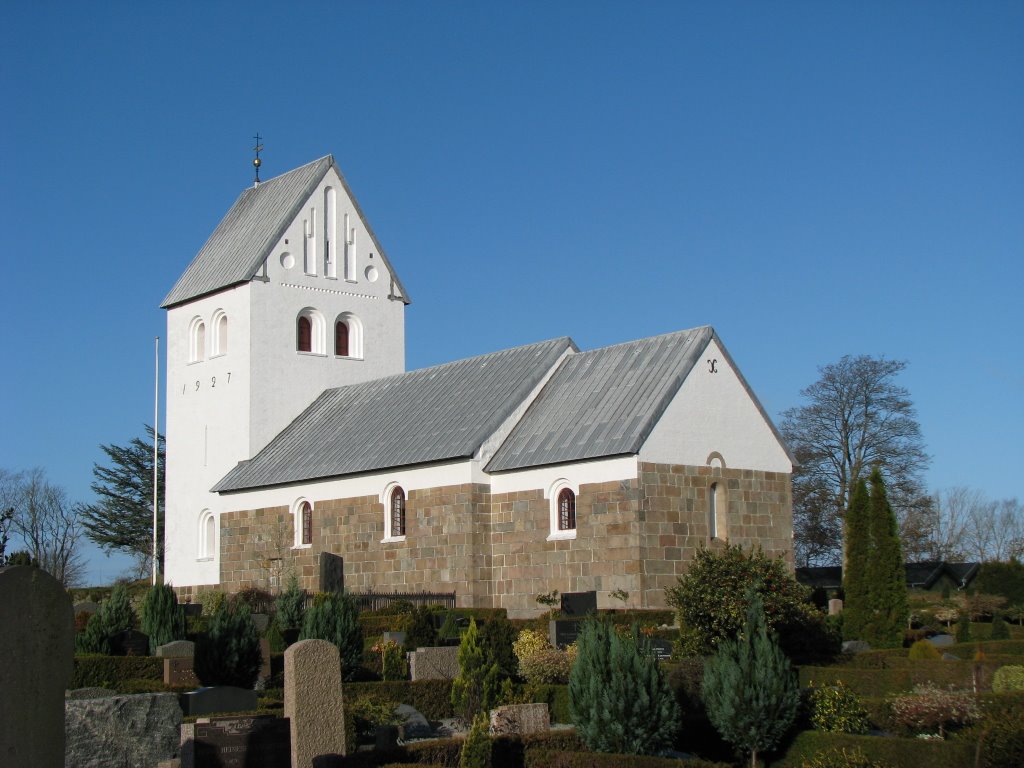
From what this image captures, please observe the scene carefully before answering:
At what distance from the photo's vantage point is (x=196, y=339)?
3092 centimetres

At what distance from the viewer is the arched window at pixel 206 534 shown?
2952cm

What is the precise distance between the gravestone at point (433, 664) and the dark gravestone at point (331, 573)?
7.16 meters

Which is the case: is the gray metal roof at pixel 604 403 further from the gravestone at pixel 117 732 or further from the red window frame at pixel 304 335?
the gravestone at pixel 117 732

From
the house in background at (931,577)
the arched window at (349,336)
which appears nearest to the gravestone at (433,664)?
the arched window at (349,336)

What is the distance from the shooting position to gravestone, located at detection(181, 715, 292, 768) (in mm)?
10211

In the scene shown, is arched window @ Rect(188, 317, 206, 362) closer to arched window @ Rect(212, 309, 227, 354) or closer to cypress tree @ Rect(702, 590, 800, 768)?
arched window @ Rect(212, 309, 227, 354)

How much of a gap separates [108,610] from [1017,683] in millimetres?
12988

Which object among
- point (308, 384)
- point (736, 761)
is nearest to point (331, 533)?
point (308, 384)

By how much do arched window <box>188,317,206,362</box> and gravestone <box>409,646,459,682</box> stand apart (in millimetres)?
16933

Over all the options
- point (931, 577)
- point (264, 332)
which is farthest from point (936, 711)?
point (931, 577)

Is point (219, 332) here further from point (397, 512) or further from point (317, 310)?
point (397, 512)

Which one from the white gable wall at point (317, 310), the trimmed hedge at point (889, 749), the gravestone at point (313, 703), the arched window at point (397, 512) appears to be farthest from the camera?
the white gable wall at point (317, 310)

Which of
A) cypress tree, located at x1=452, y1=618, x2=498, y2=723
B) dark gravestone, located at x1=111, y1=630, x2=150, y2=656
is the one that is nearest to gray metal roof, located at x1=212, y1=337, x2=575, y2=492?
dark gravestone, located at x1=111, y1=630, x2=150, y2=656

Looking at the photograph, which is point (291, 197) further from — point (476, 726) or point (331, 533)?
point (476, 726)
